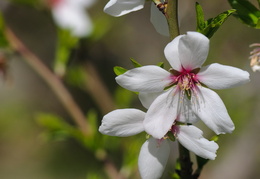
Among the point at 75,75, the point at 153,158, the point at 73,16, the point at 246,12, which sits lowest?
the point at 75,75

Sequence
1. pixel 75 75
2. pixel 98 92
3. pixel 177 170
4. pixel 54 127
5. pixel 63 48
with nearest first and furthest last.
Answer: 1. pixel 177 170
2. pixel 54 127
3. pixel 63 48
4. pixel 75 75
5. pixel 98 92

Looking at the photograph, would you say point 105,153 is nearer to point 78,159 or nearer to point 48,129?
point 48,129

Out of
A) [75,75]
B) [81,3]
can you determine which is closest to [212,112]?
[75,75]

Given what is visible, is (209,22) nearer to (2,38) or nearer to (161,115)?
(161,115)

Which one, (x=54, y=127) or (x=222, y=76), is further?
(x=54, y=127)

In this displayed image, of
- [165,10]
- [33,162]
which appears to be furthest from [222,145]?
[33,162]

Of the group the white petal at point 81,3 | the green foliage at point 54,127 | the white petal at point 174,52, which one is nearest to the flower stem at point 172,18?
the white petal at point 174,52

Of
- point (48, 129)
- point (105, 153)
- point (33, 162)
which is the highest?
point (48, 129)
